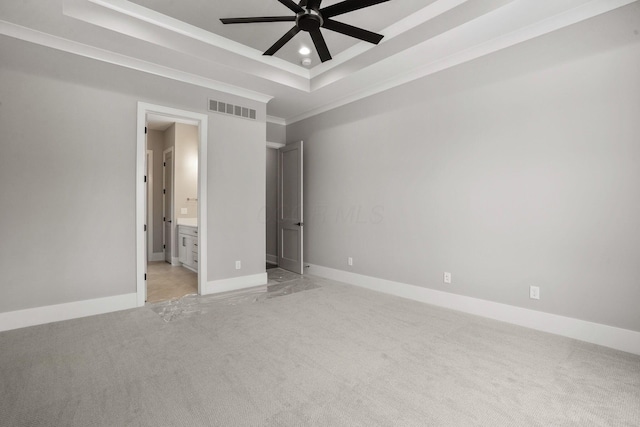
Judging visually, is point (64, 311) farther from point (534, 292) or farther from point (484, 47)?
point (484, 47)

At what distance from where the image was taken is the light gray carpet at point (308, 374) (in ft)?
5.82

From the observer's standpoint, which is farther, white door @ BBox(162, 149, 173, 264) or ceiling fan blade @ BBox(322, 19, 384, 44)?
white door @ BBox(162, 149, 173, 264)

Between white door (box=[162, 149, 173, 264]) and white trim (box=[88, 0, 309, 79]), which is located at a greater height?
white trim (box=[88, 0, 309, 79])

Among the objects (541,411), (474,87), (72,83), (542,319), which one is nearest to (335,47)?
(474,87)

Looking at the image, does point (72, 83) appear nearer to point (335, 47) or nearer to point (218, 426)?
point (335, 47)

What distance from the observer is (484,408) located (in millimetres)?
1831

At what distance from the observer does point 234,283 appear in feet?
14.9

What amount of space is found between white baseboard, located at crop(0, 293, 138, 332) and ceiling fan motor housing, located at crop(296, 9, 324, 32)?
345 centimetres

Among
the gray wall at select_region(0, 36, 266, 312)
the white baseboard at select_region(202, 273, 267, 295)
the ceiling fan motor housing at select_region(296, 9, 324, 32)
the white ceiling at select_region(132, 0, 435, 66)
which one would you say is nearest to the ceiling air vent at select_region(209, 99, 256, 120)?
the gray wall at select_region(0, 36, 266, 312)

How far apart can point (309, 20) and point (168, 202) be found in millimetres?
5556

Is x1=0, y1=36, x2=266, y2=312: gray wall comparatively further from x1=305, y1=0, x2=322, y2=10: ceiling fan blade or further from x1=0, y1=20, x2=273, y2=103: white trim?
x1=305, y1=0, x2=322, y2=10: ceiling fan blade

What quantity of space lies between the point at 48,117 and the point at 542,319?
5341 mm

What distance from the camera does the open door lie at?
5.53 m

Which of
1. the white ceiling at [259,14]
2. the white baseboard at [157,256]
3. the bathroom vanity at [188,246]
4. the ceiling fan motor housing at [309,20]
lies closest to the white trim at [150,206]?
the white baseboard at [157,256]
